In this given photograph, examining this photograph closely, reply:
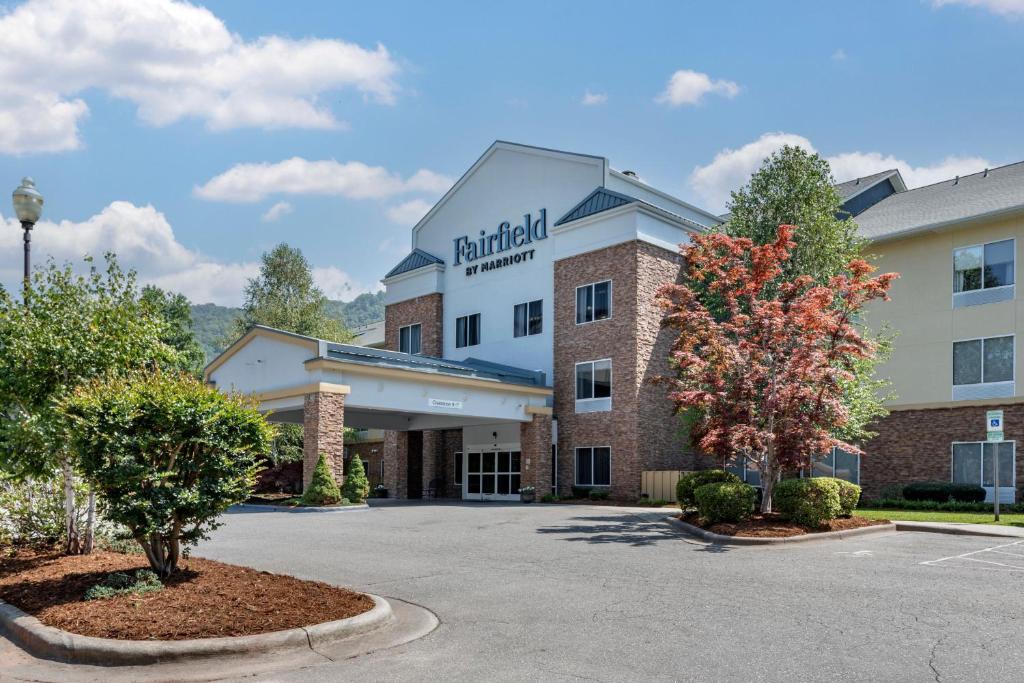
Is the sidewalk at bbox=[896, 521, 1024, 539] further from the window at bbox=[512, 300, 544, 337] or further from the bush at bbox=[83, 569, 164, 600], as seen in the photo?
the window at bbox=[512, 300, 544, 337]

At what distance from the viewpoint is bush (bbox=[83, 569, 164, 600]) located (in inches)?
348

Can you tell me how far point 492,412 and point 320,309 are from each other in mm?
27134

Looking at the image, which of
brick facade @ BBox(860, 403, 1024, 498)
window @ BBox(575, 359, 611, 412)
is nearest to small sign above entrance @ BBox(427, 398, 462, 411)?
window @ BBox(575, 359, 611, 412)

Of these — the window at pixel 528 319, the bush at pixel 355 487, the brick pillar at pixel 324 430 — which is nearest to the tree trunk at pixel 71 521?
the brick pillar at pixel 324 430

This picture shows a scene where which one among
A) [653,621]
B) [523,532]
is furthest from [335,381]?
[653,621]

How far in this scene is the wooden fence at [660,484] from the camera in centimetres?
2850

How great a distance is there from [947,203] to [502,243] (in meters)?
17.2

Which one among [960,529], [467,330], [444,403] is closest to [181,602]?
[960,529]

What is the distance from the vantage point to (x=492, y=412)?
101ft

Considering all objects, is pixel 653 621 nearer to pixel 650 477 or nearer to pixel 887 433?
pixel 650 477

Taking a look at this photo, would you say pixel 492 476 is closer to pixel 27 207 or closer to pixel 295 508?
pixel 295 508

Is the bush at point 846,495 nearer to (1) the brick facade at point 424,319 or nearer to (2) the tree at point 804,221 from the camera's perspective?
(2) the tree at point 804,221

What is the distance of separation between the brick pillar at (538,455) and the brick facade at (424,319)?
7925 millimetres

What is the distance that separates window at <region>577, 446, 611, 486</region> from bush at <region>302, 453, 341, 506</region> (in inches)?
388
